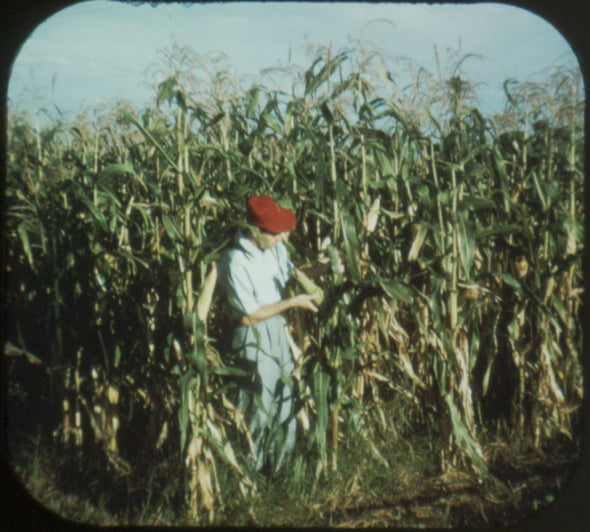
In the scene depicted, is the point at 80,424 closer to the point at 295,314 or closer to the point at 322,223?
the point at 295,314

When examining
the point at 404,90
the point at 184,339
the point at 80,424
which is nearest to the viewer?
the point at 184,339

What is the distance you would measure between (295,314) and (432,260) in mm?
459

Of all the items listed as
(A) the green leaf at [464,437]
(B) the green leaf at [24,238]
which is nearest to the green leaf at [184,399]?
(B) the green leaf at [24,238]

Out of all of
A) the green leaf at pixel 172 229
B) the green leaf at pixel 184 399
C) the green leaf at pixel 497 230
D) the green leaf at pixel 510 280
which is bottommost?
the green leaf at pixel 184 399

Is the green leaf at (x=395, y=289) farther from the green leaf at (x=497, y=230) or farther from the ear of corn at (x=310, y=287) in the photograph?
the green leaf at (x=497, y=230)

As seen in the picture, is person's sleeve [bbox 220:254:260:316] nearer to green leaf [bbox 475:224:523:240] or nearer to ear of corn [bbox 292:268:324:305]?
ear of corn [bbox 292:268:324:305]

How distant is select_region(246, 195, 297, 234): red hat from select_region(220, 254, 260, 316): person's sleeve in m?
0.14

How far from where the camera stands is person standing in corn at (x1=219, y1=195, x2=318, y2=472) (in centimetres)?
191

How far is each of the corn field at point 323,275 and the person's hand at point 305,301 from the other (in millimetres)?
37

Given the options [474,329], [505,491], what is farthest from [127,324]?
[505,491]

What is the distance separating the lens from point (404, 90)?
203cm

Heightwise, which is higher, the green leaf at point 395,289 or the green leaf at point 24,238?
the green leaf at point 24,238

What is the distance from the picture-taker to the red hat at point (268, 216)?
6.25 feet

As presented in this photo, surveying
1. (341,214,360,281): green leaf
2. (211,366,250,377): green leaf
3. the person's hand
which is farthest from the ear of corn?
(211,366,250,377): green leaf
